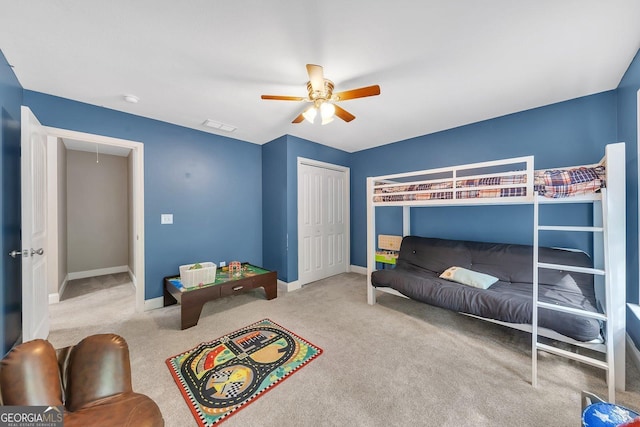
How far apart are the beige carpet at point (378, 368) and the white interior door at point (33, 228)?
43 cm

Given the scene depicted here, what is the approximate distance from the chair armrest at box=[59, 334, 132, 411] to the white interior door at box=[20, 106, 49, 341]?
126 centimetres

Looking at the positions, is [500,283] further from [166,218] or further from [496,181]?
[166,218]

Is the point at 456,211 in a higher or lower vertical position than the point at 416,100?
lower

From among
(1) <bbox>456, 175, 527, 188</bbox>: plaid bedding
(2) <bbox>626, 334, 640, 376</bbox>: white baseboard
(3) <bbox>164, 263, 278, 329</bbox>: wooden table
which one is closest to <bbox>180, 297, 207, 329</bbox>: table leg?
(3) <bbox>164, 263, 278, 329</bbox>: wooden table

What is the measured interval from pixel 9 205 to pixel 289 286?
2.98 m

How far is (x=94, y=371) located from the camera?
1.08m

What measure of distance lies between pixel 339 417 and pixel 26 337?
8.14 ft

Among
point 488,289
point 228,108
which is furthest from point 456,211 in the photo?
point 228,108

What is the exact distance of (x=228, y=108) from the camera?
275cm

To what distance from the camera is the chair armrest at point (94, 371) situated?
3.45 ft

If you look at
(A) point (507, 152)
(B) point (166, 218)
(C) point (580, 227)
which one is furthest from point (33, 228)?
(A) point (507, 152)

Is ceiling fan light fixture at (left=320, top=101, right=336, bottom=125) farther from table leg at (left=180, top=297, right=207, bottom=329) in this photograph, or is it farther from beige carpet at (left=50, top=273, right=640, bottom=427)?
table leg at (left=180, top=297, right=207, bottom=329)

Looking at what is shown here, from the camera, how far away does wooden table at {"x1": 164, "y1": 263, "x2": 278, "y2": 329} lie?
249cm

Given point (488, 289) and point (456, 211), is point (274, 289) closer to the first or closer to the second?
point (488, 289)
